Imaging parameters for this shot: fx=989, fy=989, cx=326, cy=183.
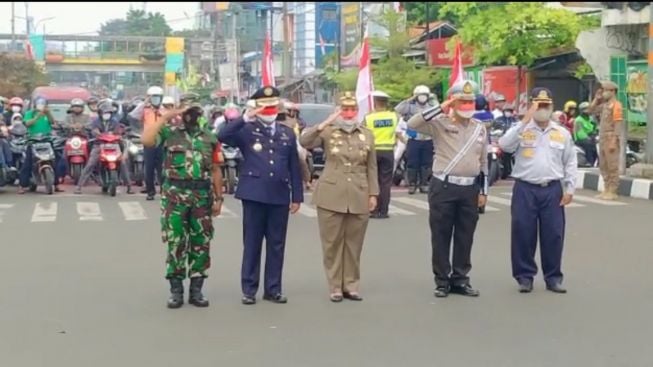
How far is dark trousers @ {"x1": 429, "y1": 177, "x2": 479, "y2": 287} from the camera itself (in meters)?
A: 7.79

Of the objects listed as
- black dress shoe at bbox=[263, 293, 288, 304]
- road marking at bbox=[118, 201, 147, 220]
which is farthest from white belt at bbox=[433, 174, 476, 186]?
road marking at bbox=[118, 201, 147, 220]

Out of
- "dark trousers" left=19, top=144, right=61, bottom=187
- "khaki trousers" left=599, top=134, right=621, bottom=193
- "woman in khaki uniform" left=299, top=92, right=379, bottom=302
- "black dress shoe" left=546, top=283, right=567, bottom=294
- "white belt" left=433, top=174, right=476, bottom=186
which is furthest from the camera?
"dark trousers" left=19, top=144, right=61, bottom=187

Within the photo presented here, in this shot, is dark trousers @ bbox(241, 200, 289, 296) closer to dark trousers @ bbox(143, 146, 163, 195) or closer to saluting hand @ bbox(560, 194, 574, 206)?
saluting hand @ bbox(560, 194, 574, 206)

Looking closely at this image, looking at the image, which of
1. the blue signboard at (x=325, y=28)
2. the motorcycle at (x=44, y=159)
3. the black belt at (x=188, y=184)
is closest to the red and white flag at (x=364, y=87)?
the black belt at (x=188, y=184)

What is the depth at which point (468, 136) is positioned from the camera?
777 centimetres

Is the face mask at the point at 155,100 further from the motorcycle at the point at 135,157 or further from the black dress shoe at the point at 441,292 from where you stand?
the black dress shoe at the point at 441,292

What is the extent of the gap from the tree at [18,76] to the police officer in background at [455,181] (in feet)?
106

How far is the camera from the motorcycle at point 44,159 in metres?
15.8

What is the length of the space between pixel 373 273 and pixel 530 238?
59.2 inches

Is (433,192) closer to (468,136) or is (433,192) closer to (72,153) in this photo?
(468,136)

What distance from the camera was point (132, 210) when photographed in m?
14.0

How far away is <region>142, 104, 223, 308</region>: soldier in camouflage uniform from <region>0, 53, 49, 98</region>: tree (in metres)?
32.1

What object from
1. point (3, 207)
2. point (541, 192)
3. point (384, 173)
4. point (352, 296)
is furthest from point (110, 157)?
point (541, 192)


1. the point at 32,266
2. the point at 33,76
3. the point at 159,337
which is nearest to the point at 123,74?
the point at 33,76
